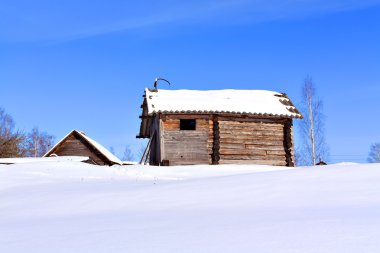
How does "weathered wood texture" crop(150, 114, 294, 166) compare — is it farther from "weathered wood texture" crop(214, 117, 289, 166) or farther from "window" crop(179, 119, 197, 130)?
"window" crop(179, 119, 197, 130)

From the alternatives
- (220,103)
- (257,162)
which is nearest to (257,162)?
(257,162)

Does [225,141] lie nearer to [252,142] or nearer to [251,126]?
[252,142]

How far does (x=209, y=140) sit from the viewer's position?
21.8 m

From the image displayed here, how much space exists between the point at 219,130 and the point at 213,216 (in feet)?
55.3

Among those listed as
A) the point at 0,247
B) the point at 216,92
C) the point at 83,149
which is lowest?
the point at 0,247

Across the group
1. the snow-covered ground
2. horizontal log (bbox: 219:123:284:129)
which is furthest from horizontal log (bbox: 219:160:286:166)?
the snow-covered ground

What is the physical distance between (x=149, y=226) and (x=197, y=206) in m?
1.42

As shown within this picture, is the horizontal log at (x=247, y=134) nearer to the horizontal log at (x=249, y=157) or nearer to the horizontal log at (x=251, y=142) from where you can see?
the horizontal log at (x=251, y=142)

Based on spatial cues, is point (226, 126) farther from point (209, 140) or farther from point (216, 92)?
point (216, 92)

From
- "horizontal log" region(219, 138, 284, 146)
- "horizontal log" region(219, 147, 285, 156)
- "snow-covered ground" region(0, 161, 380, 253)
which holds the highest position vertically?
"horizontal log" region(219, 138, 284, 146)

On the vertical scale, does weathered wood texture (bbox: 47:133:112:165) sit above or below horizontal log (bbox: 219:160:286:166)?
above

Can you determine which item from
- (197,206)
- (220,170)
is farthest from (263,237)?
(220,170)

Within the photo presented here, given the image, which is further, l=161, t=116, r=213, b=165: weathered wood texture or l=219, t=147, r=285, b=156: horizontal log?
l=219, t=147, r=285, b=156: horizontal log

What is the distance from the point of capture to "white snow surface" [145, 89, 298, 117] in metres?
21.8
